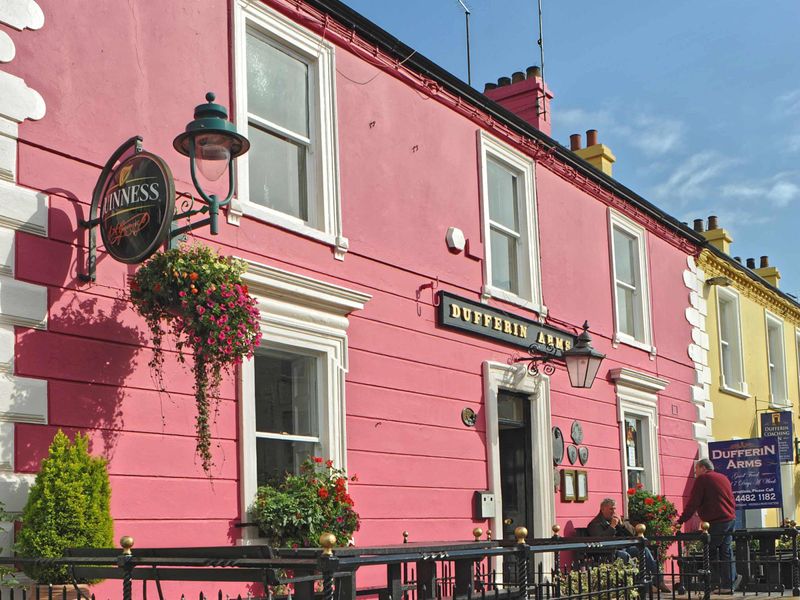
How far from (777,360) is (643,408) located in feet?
26.4

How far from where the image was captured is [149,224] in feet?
21.6

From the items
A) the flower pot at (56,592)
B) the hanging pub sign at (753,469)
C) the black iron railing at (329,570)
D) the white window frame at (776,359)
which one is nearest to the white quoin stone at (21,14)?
the black iron railing at (329,570)

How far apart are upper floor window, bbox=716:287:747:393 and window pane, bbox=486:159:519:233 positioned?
7520 millimetres

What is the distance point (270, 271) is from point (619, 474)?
7441 mm

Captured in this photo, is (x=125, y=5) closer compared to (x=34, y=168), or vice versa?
(x=34, y=168)

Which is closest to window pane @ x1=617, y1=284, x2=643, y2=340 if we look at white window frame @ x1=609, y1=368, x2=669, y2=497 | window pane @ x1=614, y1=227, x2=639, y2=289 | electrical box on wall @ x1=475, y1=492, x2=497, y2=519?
window pane @ x1=614, y1=227, x2=639, y2=289

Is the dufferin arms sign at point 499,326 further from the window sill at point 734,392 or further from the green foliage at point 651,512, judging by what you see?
the window sill at point 734,392

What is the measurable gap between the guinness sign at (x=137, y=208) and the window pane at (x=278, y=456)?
7.69 ft

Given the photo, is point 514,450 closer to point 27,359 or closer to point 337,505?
point 337,505

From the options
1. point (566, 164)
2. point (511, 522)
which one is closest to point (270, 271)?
point (511, 522)

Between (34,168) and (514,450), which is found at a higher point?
(34,168)

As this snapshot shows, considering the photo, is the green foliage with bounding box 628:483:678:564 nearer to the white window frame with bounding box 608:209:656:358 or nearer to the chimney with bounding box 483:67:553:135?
the white window frame with bounding box 608:209:656:358

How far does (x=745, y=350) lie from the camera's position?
762 inches

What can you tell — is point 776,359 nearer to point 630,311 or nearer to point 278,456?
point 630,311
